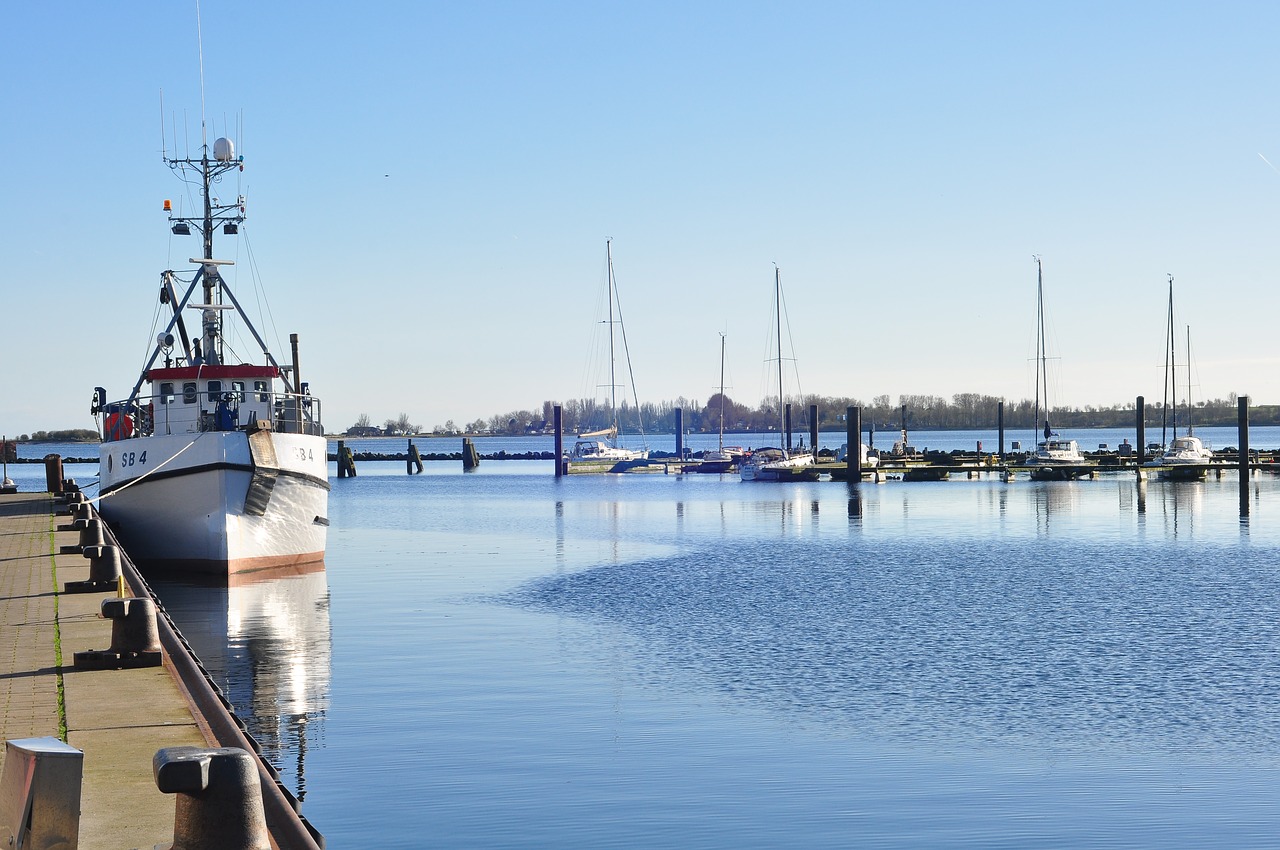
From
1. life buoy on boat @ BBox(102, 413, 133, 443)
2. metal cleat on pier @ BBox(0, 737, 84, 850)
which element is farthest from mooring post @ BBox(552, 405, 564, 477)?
metal cleat on pier @ BBox(0, 737, 84, 850)

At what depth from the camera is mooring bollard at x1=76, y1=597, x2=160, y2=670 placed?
36.8ft

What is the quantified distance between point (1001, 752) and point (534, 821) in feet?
16.7

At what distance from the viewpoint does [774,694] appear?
625 inches

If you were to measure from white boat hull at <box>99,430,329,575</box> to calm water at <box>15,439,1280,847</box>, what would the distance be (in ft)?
4.70

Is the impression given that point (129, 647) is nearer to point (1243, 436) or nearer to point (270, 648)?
point (270, 648)

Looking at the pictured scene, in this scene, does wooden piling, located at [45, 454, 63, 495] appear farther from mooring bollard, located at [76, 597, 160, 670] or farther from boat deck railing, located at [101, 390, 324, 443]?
mooring bollard, located at [76, 597, 160, 670]

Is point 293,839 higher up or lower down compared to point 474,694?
higher up

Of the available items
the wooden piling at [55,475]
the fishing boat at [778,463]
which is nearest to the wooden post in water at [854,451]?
the fishing boat at [778,463]

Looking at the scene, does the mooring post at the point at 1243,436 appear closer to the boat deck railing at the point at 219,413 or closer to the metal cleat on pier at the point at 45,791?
the boat deck railing at the point at 219,413

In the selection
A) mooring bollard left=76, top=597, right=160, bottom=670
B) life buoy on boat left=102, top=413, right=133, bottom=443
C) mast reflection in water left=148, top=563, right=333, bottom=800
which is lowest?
mast reflection in water left=148, top=563, right=333, bottom=800

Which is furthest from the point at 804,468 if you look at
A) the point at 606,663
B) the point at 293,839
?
the point at 293,839

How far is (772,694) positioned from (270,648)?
8.84 m

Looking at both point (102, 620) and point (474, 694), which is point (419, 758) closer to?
point (474, 694)

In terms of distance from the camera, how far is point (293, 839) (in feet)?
21.8
